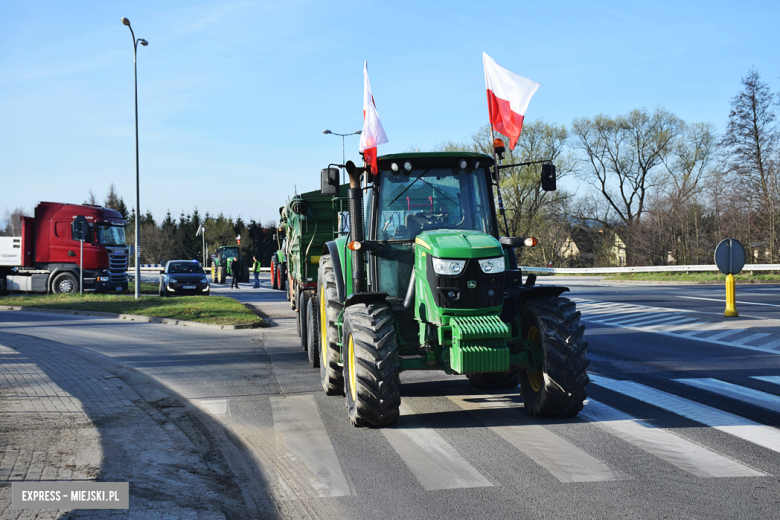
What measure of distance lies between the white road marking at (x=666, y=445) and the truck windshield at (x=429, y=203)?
229cm

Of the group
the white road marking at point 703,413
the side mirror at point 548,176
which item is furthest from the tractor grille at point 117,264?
the side mirror at point 548,176

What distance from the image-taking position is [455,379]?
9398 millimetres

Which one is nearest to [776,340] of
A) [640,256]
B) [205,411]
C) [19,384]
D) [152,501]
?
[205,411]

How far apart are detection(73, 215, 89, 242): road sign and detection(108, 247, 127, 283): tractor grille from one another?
2.75m

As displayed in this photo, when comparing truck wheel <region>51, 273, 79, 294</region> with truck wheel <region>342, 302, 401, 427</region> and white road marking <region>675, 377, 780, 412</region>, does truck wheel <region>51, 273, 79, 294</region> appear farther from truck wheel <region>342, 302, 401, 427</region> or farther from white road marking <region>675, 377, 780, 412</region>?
white road marking <region>675, 377, 780, 412</region>

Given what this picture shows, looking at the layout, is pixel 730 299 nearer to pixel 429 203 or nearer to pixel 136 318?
pixel 429 203

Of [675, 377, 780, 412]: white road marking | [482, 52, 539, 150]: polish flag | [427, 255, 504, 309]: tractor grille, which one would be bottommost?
[675, 377, 780, 412]: white road marking

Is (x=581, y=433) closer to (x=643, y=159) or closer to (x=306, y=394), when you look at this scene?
(x=306, y=394)

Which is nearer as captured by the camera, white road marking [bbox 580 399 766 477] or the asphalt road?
the asphalt road

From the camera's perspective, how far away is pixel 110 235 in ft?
95.2

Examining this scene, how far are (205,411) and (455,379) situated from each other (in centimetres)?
347

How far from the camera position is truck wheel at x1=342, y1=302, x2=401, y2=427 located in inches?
251

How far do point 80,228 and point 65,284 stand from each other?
355 centimetres

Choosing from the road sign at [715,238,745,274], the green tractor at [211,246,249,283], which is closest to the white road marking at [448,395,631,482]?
the road sign at [715,238,745,274]
